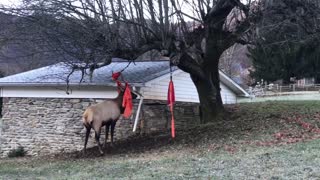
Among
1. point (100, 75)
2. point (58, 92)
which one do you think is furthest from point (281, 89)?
point (58, 92)

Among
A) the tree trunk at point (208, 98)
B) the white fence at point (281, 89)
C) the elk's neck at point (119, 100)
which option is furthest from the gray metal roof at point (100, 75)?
the white fence at point (281, 89)

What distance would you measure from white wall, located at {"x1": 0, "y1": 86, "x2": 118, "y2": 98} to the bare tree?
4.26 m

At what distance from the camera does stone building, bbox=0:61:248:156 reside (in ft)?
57.3

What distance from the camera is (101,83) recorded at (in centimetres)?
1719

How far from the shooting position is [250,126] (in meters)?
14.2

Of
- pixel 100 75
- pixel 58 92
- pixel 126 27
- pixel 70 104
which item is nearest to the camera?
pixel 126 27

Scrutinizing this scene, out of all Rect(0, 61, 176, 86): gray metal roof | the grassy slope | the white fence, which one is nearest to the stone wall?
Rect(0, 61, 176, 86): gray metal roof

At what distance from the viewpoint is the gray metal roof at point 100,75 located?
674 inches

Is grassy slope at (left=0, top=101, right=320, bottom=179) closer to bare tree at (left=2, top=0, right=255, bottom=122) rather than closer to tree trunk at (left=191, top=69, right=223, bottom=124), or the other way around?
tree trunk at (left=191, top=69, right=223, bottom=124)

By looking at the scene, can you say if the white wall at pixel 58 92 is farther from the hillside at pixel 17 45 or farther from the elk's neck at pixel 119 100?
the hillside at pixel 17 45

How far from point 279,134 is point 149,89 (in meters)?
6.02

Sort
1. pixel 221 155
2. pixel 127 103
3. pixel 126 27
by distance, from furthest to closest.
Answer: pixel 127 103 → pixel 126 27 → pixel 221 155

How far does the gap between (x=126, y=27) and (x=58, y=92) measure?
22.7 ft

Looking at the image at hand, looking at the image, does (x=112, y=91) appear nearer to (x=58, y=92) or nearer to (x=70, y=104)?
(x=70, y=104)
